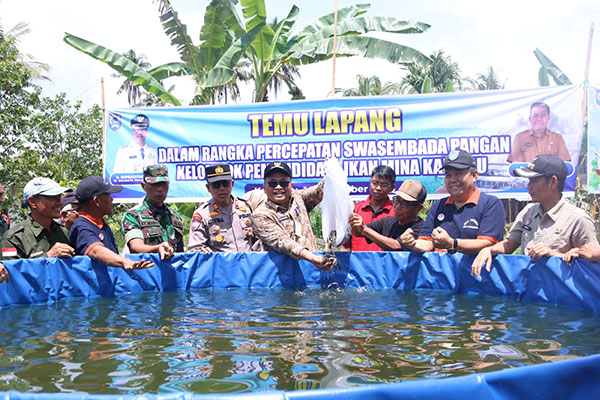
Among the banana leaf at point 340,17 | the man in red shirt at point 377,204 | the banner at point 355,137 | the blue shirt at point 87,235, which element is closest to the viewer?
the blue shirt at point 87,235

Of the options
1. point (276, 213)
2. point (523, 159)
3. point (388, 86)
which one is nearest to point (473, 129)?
point (523, 159)

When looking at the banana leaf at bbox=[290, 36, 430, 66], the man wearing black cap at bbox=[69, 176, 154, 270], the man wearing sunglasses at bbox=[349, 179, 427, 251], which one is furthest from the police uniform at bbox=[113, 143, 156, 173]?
the banana leaf at bbox=[290, 36, 430, 66]

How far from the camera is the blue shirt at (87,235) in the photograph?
4.16 m

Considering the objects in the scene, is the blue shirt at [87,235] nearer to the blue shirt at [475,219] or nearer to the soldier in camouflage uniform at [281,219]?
the soldier in camouflage uniform at [281,219]

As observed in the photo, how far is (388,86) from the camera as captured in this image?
36.2 metres

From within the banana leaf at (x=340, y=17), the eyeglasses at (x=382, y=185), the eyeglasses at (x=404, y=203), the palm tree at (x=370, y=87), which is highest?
the palm tree at (x=370, y=87)

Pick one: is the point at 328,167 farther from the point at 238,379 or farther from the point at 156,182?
the point at 238,379

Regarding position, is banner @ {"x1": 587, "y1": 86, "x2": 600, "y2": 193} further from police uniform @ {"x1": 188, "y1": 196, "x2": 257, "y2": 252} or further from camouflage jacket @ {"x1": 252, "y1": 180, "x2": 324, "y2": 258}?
police uniform @ {"x1": 188, "y1": 196, "x2": 257, "y2": 252}

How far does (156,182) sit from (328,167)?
1591 millimetres

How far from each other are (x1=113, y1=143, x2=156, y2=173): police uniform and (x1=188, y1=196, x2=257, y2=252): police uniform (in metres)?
2.60

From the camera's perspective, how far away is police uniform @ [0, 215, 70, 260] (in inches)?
158

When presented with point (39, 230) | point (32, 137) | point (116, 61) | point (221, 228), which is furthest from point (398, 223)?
point (32, 137)

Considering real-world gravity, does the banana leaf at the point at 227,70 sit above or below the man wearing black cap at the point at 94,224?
above

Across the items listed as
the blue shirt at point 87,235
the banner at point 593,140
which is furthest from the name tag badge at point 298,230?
the banner at point 593,140
